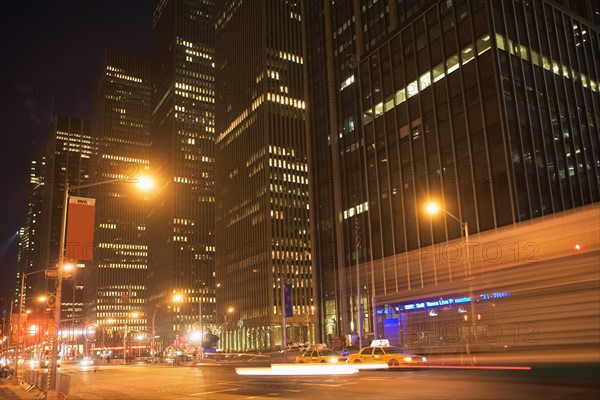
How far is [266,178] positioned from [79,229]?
419 feet

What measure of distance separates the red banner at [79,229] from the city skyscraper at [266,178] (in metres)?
121

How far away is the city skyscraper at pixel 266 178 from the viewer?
5704 inches

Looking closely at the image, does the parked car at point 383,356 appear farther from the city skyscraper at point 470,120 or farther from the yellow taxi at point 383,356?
the city skyscraper at point 470,120

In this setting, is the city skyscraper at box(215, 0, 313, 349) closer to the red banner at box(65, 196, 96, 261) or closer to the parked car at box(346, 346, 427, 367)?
the parked car at box(346, 346, 427, 367)

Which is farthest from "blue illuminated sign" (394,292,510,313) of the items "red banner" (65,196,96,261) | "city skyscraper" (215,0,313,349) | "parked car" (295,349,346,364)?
"city skyscraper" (215,0,313,349)

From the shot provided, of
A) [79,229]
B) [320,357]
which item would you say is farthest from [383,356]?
[79,229]

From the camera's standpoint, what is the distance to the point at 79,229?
20.1m

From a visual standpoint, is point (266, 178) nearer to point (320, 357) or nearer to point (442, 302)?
point (320, 357)

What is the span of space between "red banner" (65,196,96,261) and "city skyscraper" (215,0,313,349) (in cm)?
12132

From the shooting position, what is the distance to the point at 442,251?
841cm

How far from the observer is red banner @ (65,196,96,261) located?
64.8ft

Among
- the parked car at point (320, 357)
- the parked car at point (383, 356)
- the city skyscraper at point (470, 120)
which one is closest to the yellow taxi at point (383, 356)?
the parked car at point (383, 356)

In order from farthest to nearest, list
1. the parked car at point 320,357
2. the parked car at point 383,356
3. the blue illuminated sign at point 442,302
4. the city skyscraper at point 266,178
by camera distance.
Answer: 1. the city skyscraper at point 266,178
2. the parked car at point 320,357
3. the parked car at point 383,356
4. the blue illuminated sign at point 442,302

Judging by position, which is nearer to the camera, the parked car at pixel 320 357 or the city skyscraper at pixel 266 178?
the parked car at pixel 320 357
